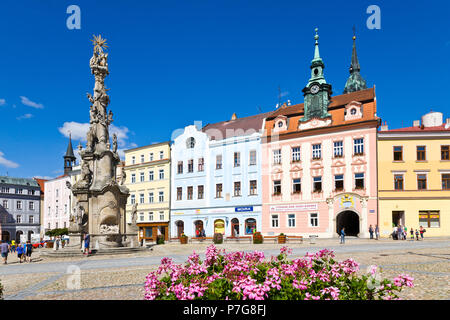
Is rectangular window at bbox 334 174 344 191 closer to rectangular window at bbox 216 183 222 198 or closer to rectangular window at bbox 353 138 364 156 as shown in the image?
rectangular window at bbox 353 138 364 156

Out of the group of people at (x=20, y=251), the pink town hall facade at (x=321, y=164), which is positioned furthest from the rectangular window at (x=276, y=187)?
the group of people at (x=20, y=251)

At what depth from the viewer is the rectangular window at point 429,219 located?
33594 millimetres

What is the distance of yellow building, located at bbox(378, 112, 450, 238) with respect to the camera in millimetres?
33750

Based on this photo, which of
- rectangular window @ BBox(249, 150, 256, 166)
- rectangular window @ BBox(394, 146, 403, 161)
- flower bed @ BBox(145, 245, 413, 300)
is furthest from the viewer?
rectangular window @ BBox(249, 150, 256, 166)

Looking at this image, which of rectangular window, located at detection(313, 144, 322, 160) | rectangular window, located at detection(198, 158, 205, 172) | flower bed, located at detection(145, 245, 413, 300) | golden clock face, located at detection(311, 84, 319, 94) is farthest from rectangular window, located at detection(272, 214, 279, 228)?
flower bed, located at detection(145, 245, 413, 300)

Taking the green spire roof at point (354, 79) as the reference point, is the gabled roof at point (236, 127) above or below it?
below

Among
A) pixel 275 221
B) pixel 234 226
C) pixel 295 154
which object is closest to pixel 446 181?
pixel 295 154

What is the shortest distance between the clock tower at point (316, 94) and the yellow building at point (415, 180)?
636 centimetres

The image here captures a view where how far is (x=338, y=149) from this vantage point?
120ft

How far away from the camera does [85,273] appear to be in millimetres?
13445

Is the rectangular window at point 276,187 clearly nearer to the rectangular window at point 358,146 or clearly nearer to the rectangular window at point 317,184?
the rectangular window at point 317,184

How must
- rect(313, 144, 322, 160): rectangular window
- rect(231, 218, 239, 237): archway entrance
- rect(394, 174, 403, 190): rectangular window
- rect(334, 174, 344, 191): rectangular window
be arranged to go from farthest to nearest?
rect(231, 218, 239, 237): archway entrance < rect(313, 144, 322, 160): rectangular window < rect(334, 174, 344, 191): rectangular window < rect(394, 174, 403, 190): rectangular window
